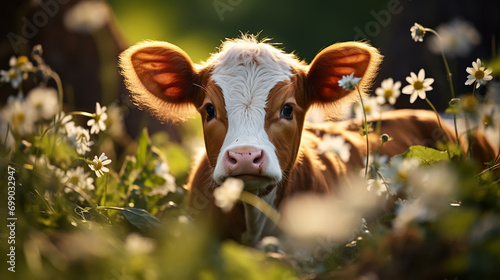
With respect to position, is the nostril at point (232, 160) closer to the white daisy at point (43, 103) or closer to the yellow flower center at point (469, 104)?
the white daisy at point (43, 103)

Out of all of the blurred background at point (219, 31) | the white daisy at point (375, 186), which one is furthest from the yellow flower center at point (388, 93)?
the white daisy at point (375, 186)

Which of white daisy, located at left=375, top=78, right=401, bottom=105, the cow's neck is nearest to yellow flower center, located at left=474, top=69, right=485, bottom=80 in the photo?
white daisy, located at left=375, top=78, right=401, bottom=105

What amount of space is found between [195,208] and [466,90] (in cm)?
490

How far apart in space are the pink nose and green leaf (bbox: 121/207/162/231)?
1.77ft

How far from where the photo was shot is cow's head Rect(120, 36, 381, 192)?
2691mm

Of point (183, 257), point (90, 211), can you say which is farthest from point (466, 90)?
point (183, 257)

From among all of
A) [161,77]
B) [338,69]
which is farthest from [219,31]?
[338,69]

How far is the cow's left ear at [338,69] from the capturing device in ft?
9.55

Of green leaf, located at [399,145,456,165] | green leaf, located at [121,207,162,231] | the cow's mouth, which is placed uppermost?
green leaf, located at [399,145,456,165]

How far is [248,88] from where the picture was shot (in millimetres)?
2850

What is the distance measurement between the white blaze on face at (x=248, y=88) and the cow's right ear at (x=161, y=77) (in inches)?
9.2

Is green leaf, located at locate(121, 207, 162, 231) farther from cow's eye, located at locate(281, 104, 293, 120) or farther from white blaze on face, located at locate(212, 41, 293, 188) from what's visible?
cow's eye, located at locate(281, 104, 293, 120)

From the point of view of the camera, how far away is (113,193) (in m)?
2.85

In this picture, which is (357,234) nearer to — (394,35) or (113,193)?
(113,193)
